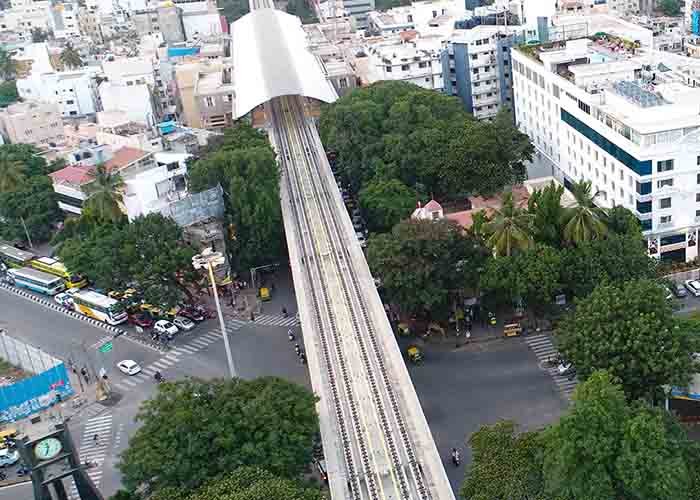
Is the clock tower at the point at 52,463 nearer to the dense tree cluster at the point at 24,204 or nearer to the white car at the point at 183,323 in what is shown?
the white car at the point at 183,323

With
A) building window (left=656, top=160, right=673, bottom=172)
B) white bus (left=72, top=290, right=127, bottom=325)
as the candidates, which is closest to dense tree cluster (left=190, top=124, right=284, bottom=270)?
white bus (left=72, top=290, right=127, bottom=325)

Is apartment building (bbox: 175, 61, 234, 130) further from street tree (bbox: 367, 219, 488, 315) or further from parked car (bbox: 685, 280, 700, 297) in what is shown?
parked car (bbox: 685, 280, 700, 297)

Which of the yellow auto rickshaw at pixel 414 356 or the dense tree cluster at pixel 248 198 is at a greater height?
the dense tree cluster at pixel 248 198

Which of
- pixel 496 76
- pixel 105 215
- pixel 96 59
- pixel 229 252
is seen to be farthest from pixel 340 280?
pixel 96 59

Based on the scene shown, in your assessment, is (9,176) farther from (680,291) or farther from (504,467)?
(504,467)

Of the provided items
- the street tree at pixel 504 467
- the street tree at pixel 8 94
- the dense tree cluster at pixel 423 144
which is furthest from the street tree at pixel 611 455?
the street tree at pixel 8 94

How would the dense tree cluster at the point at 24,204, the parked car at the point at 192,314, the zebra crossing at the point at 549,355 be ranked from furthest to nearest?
1. the dense tree cluster at the point at 24,204
2. the parked car at the point at 192,314
3. the zebra crossing at the point at 549,355

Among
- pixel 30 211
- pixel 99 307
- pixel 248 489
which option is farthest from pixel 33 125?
pixel 248 489

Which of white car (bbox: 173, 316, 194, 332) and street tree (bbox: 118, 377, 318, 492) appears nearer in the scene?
street tree (bbox: 118, 377, 318, 492)
